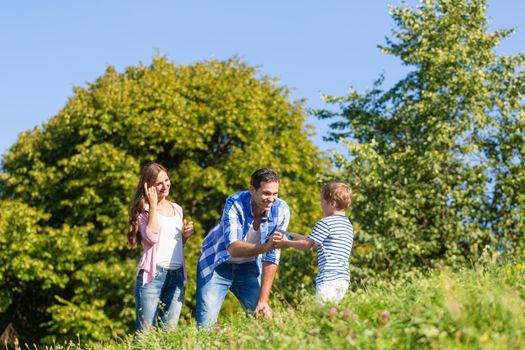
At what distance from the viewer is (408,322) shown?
191 inches

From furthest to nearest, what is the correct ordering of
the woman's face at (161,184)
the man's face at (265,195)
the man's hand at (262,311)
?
the woman's face at (161,184) < the man's face at (265,195) < the man's hand at (262,311)

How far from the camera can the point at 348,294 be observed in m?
5.89

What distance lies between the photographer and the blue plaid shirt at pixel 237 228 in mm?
7148

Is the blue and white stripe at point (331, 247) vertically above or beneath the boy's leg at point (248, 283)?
above

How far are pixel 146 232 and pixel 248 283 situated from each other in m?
1.26

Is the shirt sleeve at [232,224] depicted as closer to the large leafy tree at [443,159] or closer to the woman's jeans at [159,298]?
the woman's jeans at [159,298]

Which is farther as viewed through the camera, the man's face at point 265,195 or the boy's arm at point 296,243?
the man's face at point 265,195

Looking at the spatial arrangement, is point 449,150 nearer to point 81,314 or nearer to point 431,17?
point 431,17

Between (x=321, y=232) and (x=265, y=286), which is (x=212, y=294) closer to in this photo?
(x=265, y=286)

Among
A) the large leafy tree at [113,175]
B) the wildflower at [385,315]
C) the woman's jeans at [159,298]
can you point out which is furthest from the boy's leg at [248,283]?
the large leafy tree at [113,175]

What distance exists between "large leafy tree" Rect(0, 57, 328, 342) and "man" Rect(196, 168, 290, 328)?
50.6 feet

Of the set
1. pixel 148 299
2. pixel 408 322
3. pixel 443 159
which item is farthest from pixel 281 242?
pixel 443 159

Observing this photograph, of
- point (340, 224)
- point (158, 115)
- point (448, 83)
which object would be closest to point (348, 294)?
point (340, 224)

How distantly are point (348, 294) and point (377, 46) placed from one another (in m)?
15.2
